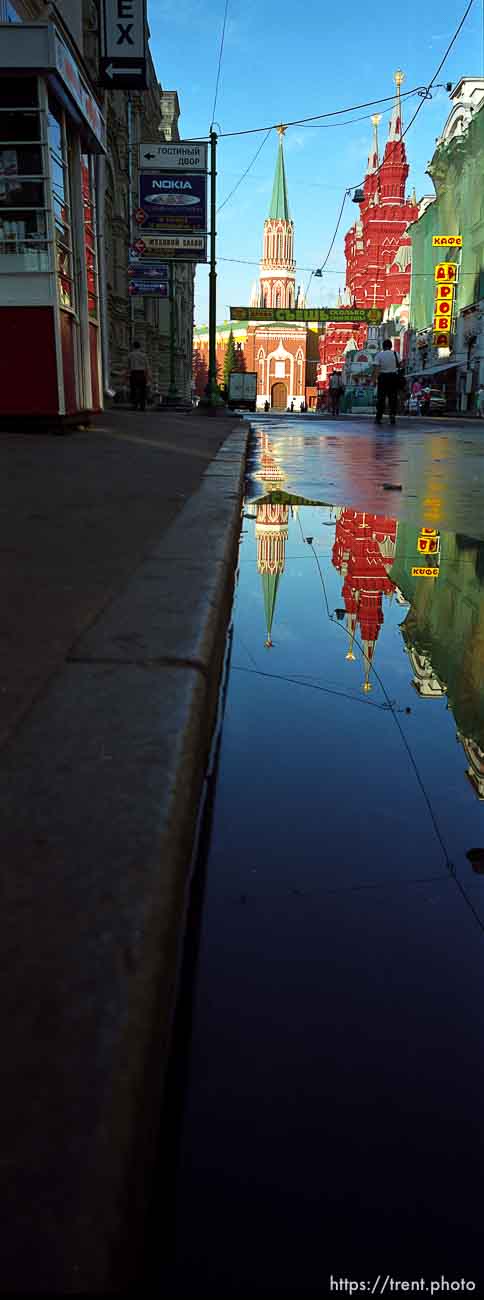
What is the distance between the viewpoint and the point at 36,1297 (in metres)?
0.55

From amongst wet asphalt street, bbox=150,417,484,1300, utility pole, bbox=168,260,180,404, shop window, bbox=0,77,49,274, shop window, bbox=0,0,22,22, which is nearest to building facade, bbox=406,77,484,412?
utility pole, bbox=168,260,180,404

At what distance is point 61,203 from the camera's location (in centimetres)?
897

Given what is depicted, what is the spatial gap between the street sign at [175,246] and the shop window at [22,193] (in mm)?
12383

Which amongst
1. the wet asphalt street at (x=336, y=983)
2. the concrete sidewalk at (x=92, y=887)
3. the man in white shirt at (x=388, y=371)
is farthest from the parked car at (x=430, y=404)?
the concrete sidewalk at (x=92, y=887)

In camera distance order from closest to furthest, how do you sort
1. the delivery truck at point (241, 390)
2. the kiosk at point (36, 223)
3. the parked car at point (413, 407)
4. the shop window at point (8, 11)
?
the kiosk at point (36, 223)
the shop window at point (8, 11)
the parked car at point (413, 407)
the delivery truck at point (241, 390)

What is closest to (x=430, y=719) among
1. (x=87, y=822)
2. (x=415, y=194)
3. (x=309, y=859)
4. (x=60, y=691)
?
(x=309, y=859)

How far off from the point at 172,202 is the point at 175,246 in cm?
92

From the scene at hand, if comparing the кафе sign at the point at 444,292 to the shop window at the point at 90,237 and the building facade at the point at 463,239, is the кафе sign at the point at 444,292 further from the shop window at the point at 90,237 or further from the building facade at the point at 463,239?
the shop window at the point at 90,237

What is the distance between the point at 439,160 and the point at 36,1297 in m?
49.1

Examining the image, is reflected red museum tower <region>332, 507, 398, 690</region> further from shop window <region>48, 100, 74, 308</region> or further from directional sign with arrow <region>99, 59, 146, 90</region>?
directional sign with arrow <region>99, 59, 146, 90</region>

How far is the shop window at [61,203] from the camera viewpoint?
8516 millimetres

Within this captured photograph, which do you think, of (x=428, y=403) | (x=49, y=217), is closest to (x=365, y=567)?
(x=49, y=217)

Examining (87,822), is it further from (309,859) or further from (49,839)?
(309,859)

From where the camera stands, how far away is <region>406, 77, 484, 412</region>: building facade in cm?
3738
